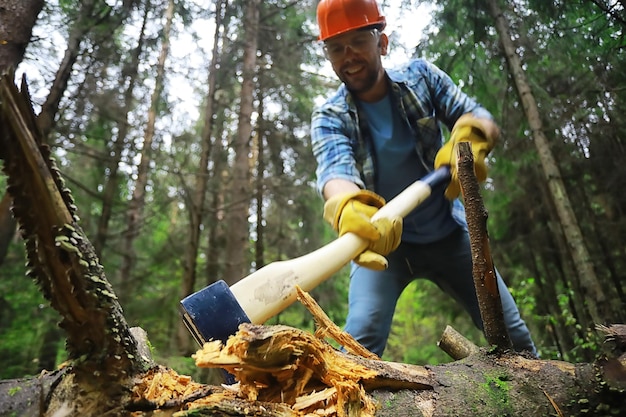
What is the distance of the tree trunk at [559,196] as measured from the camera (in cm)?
452

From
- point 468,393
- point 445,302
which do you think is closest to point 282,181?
point 445,302

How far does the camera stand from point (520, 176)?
8289 mm

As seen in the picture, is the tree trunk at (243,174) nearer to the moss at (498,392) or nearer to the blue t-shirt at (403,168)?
the blue t-shirt at (403,168)

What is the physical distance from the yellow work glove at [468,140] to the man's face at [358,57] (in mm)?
650

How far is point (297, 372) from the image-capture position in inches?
45.4

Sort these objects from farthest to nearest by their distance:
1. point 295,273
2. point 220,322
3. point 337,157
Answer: point 337,157 → point 295,273 → point 220,322

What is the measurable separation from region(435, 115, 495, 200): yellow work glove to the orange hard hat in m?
0.89

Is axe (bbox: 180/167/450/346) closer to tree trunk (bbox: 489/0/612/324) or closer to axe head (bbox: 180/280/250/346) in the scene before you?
axe head (bbox: 180/280/250/346)

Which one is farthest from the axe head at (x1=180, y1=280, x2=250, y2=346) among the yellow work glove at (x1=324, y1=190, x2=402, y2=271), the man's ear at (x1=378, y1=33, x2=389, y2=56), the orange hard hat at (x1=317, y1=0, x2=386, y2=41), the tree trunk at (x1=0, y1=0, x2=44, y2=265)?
the tree trunk at (x1=0, y1=0, x2=44, y2=265)

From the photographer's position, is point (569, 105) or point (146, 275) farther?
point (146, 275)

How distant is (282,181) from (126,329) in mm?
7996

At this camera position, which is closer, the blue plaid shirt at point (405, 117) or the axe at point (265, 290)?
the axe at point (265, 290)

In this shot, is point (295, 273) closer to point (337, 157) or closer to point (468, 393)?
point (468, 393)

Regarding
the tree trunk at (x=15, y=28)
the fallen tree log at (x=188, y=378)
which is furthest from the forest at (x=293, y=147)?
the fallen tree log at (x=188, y=378)
